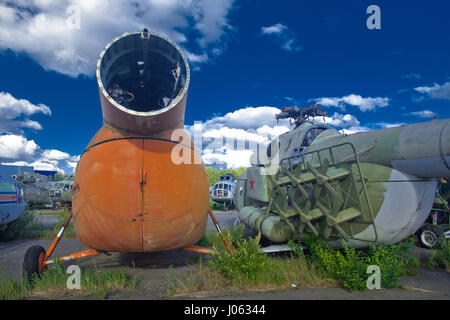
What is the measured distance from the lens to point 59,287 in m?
4.44

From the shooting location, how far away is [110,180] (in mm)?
4074

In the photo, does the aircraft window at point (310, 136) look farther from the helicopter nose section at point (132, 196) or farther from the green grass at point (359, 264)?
the helicopter nose section at point (132, 196)

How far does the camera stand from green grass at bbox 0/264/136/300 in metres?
4.21

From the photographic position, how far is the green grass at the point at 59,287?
13.8 feet

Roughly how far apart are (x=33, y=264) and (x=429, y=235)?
1019 cm

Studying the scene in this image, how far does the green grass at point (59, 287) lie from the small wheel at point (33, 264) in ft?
0.42

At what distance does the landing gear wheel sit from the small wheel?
9934 mm

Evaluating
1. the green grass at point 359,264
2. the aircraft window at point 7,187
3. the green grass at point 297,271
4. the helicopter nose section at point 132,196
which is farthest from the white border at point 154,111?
the aircraft window at point 7,187

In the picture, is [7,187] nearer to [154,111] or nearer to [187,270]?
[187,270]

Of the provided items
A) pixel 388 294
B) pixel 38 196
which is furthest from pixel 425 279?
pixel 38 196

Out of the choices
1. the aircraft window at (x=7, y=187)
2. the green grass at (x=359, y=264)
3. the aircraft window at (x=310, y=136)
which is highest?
the aircraft window at (x=310, y=136)

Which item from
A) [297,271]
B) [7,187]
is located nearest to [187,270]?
[297,271]

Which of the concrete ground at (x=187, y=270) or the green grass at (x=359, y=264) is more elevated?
the green grass at (x=359, y=264)

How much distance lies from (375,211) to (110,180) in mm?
4468
